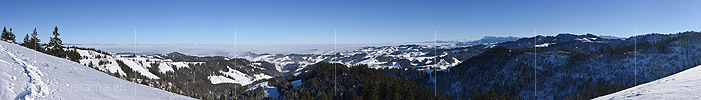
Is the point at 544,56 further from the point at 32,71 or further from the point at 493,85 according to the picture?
the point at 32,71

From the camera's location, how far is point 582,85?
73812 millimetres

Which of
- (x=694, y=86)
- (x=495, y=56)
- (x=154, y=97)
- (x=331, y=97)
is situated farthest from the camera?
(x=495, y=56)

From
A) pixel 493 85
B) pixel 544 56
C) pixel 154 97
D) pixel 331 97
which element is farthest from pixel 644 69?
pixel 154 97

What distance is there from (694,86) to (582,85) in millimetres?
75531

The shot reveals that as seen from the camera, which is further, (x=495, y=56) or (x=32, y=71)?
(x=495, y=56)

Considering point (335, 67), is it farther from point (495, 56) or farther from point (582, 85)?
point (582, 85)

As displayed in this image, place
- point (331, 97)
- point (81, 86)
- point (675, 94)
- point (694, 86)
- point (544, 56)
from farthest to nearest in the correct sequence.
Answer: point (544, 56), point (331, 97), point (81, 86), point (694, 86), point (675, 94)

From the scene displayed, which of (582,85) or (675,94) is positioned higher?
(675,94)

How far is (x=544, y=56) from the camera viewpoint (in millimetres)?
96688

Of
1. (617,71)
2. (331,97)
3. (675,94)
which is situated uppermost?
(675,94)

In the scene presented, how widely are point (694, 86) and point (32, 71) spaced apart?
3715 cm

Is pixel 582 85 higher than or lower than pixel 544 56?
lower

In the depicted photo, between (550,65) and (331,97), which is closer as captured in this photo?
(331,97)

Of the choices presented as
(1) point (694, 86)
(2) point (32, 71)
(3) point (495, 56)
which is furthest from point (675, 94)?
(3) point (495, 56)
